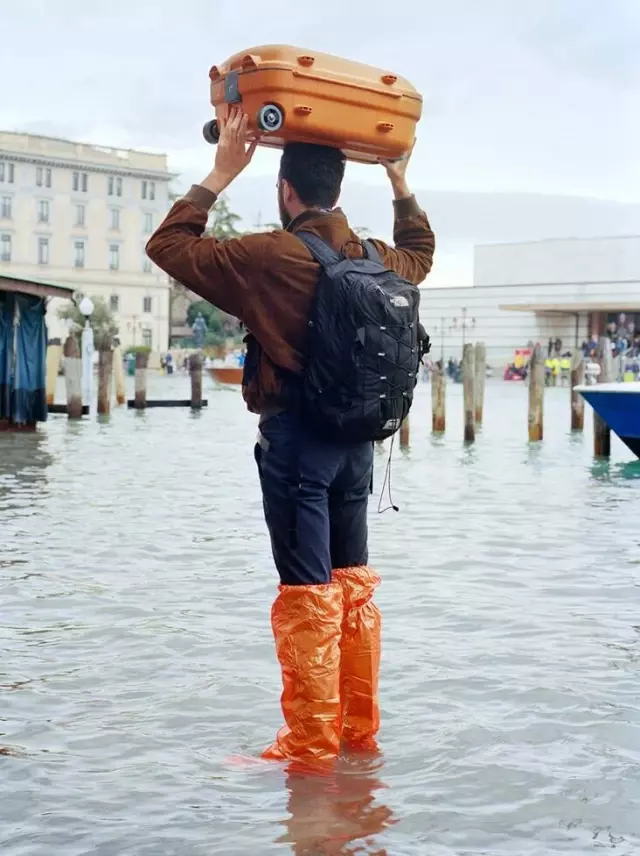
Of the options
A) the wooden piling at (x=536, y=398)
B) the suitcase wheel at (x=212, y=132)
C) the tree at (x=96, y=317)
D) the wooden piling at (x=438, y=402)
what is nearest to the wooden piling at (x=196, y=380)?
the wooden piling at (x=438, y=402)

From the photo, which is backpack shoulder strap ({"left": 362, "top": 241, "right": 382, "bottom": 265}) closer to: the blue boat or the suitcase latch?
the suitcase latch

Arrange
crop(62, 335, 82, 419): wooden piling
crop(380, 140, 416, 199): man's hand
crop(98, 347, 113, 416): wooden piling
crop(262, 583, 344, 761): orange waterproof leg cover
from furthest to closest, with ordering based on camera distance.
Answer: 1. crop(98, 347, 113, 416): wooden piling
2. crop(62, 335, 82, 419): wooden piling
3. crop(380, 140, 416, 199): man's hand
4. crop(262, 583, 344, 761): orange waterproof leg cover

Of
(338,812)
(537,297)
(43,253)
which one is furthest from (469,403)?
(43,253)

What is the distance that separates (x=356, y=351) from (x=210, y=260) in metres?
0.56

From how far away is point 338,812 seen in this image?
4461 mm

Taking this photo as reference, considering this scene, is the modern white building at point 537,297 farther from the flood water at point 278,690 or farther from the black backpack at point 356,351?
the black backpack at point 356,351

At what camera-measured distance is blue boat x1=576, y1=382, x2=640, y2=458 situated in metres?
21.3

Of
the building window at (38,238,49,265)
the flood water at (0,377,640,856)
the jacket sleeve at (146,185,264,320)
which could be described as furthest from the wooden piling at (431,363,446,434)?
the building window at (38,238,49,265)

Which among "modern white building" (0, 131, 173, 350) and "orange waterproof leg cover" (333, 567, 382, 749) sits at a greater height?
"modern white building" (0, 131, 173, 350)

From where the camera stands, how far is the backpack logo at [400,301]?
4.63m

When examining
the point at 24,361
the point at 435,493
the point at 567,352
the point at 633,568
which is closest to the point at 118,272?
the point at 567,352

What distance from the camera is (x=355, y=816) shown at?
14.6 feet

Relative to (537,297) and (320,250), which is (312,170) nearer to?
(320,250)

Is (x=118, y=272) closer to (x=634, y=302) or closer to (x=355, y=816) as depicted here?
(x=634, y=302)
